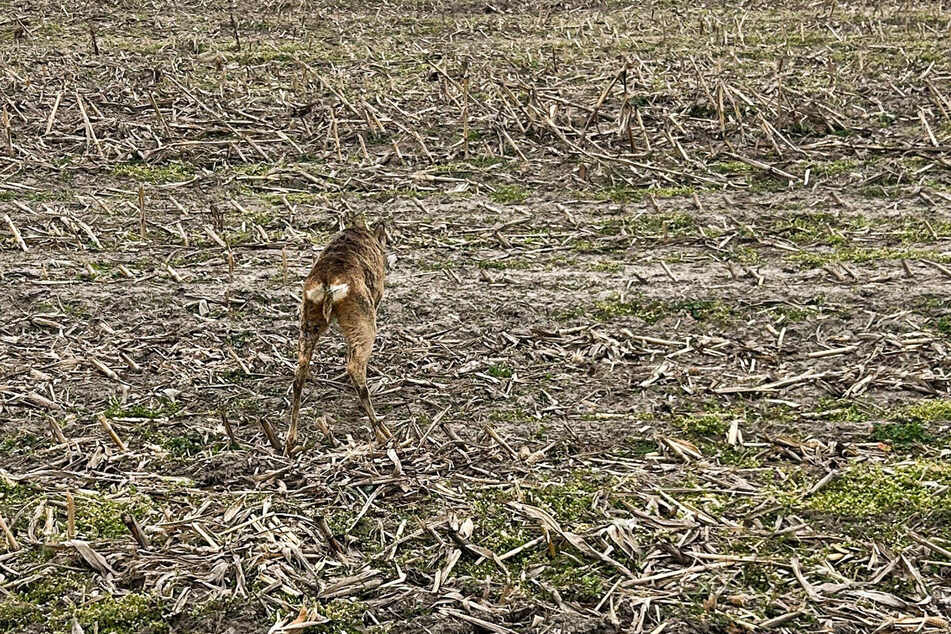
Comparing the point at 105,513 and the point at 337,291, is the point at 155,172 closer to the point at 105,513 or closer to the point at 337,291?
the point at 337,291

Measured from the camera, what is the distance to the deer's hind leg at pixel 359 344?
6.26 m

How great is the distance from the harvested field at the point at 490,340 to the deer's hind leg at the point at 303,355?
0.36 ft

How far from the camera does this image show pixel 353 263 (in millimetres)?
6594

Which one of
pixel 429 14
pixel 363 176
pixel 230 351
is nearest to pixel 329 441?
pixel 230 351

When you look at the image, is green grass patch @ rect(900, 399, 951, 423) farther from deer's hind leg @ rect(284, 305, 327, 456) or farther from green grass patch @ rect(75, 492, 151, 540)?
green grass patch @ rect(75, 492, 151, 540)

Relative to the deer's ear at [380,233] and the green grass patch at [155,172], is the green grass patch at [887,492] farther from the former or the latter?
the green grass patch at [155,172]

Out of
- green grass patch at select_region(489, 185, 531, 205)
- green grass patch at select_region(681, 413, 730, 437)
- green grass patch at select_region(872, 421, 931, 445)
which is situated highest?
green grass patch at select_region(872, 421, 931, 445)

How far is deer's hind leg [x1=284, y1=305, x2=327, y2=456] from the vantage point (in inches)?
245

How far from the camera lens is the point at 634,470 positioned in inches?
239

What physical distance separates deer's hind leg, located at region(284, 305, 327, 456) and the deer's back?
0.21m

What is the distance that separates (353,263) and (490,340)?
4.39 ft

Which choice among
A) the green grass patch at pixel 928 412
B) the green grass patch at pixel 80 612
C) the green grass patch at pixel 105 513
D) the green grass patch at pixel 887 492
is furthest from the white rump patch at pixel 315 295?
the green grass patch at pixel 928 412

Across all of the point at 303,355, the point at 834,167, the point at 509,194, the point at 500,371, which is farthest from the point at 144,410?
the point at 834,167

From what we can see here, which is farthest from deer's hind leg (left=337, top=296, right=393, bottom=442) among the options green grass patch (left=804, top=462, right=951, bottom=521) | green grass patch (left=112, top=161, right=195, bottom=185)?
green grass patch (left=112, top=161, right=195, bottom=185)
